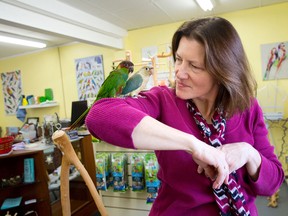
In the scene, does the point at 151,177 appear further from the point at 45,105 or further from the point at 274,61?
the point at 45,105

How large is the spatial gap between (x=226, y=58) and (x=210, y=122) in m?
0.19

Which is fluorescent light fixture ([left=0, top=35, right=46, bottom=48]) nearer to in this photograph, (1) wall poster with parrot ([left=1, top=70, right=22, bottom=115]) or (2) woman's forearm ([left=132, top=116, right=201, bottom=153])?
(1) wall poster with parrot ([left=1, top=70, right=22, bottom=115])

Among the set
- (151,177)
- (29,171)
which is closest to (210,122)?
(151,177)

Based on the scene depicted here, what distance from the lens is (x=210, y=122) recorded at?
2.24 feet

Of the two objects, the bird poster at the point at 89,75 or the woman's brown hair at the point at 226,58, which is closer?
the woman's brown hair at the point at 226,58

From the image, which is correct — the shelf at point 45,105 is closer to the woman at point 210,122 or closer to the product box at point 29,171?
the product box at point 29,171

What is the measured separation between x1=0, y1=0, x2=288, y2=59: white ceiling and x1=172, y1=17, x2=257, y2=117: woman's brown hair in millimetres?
1847

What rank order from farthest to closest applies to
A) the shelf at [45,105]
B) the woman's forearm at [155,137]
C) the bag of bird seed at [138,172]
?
the shelf at [45,105], the bag of bird seed at [138,172], the woman's forearm at [155,137]

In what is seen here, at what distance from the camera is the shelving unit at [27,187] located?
2.02m

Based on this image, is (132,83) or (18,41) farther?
(18,41)

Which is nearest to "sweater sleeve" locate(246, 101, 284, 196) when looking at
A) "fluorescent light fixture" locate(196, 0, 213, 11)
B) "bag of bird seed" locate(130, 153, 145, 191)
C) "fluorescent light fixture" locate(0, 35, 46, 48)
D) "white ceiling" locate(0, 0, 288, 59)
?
"bag of bird seed" locate(130, 153, 145, 191)

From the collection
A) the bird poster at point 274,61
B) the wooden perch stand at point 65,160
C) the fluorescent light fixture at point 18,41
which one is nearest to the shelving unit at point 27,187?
the wooden perch stand at point 65,160

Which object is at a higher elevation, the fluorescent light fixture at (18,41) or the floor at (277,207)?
the fluorescent light fixture at (18,41)

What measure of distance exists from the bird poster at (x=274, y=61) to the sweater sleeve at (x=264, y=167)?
2.71 m
